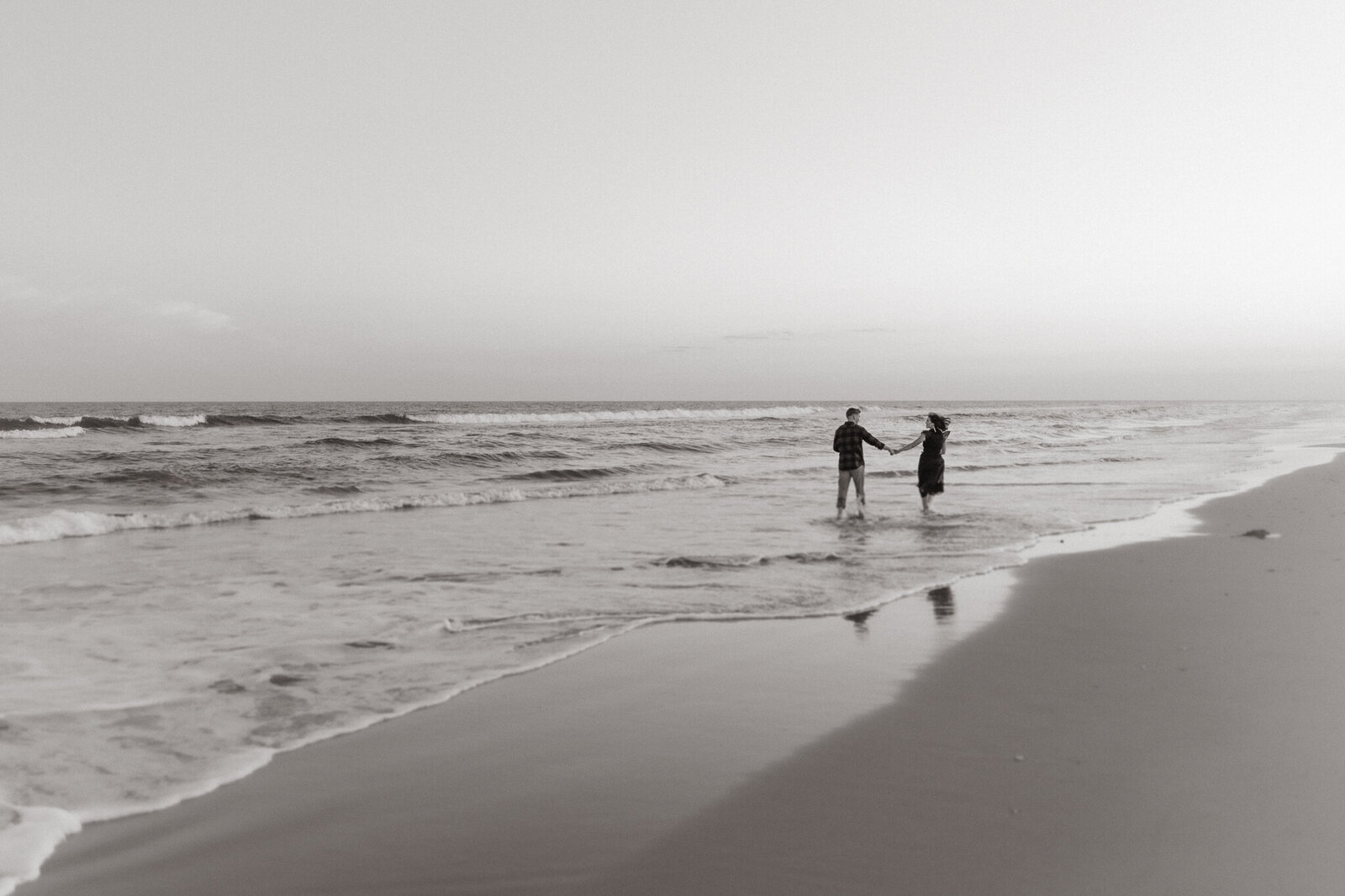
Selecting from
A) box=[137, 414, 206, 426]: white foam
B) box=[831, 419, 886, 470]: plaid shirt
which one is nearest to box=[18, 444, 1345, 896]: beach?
box=[831, 419, 886, 470]: plaid shirt

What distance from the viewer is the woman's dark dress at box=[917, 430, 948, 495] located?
1530 cm

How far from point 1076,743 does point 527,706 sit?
293 centimetres

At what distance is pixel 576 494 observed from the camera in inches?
807

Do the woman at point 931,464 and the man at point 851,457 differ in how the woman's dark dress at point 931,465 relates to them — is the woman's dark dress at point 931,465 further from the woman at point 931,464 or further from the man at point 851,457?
the man at point 851,457

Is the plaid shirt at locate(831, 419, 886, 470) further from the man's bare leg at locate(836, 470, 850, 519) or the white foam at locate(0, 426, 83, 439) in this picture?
the white foam at locate(0, 426, 83, 439)

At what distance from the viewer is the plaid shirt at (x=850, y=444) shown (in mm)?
15328

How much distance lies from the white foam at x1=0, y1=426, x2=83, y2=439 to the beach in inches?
1498

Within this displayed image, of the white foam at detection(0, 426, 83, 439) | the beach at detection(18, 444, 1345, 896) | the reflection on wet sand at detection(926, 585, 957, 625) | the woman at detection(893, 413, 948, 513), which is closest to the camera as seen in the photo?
the beach at detection(18, 444, 1345, 896)

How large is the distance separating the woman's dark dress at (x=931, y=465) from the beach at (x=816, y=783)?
847cm

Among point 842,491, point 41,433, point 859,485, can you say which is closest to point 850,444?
point 859,485

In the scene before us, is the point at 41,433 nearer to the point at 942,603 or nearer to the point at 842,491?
the point at 842,491

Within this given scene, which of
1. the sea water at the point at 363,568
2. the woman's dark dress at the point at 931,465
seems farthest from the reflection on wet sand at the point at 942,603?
the woman's dark dress at the point at 931,465

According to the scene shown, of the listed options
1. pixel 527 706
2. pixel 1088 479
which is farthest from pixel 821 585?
pixel 1088 479

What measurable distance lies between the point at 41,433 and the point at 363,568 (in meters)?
35.3
